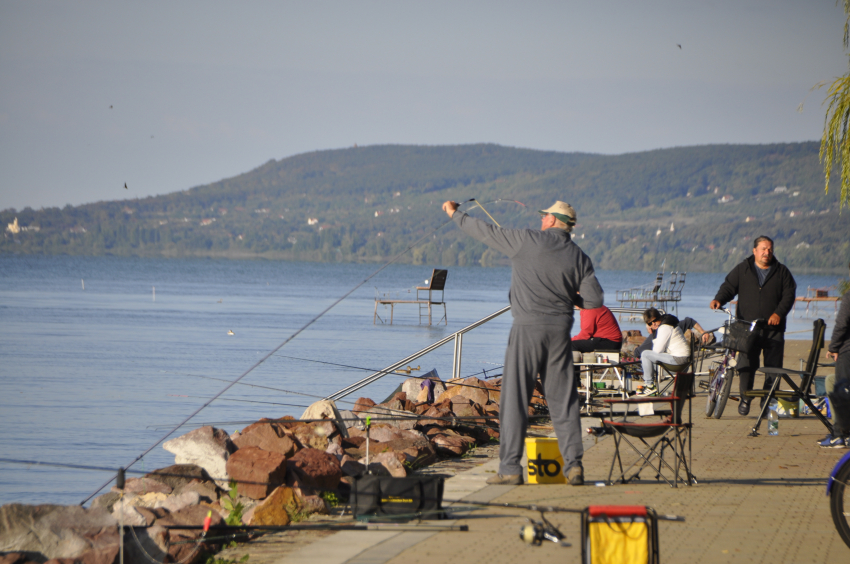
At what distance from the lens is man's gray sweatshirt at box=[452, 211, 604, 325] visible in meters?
5.59

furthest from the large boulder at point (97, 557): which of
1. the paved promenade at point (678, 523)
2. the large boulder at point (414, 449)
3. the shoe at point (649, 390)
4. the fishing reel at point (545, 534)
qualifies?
the shoe at point (649, 390)

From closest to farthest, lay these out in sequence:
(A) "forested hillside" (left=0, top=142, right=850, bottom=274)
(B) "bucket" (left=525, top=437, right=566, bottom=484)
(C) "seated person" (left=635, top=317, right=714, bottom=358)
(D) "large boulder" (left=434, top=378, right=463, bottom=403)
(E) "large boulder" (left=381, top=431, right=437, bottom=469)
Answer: (B) "bucket" (left=525, top=437, right=566, bottom=484)
(E) "large boulder" (left=381, top=431, right=437, bottom=469)
(D) "large boulder" (left=434, top=378, right=463, bottom=403)
(C) "seated person" (left=635, top=317, right=714, bottom=358)
(A) "forested hillside" (left=0, top=142, right=850, bottom=274)

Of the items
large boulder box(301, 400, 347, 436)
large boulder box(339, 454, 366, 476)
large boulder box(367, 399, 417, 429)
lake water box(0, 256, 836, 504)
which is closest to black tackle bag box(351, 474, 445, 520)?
large boulder box(339, 454, 366, 476)

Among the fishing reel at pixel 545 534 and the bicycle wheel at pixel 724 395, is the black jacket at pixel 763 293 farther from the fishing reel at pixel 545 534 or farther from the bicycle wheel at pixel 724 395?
the fishing reel at pixel 545 534

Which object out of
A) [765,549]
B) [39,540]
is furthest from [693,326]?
[39,540]

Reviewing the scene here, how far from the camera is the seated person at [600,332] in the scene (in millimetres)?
9680

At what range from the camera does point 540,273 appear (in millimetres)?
5590

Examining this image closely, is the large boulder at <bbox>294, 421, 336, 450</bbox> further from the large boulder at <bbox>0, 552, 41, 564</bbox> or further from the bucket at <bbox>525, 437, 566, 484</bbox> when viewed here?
the large boulder at <bbox>0, 552, 41, 564</bbox>

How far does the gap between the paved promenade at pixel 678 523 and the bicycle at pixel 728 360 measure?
1.65 m

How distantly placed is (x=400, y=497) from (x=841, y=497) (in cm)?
223

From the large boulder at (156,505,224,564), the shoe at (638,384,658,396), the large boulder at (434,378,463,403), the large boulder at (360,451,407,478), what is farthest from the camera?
the large boulder at (434,378,463,403)

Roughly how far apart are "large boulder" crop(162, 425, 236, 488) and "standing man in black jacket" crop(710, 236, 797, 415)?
4.88m

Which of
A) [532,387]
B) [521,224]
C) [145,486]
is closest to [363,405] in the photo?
[145,486]

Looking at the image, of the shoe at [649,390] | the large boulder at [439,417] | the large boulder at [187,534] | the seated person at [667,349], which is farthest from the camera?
the shoe at [649,390]
